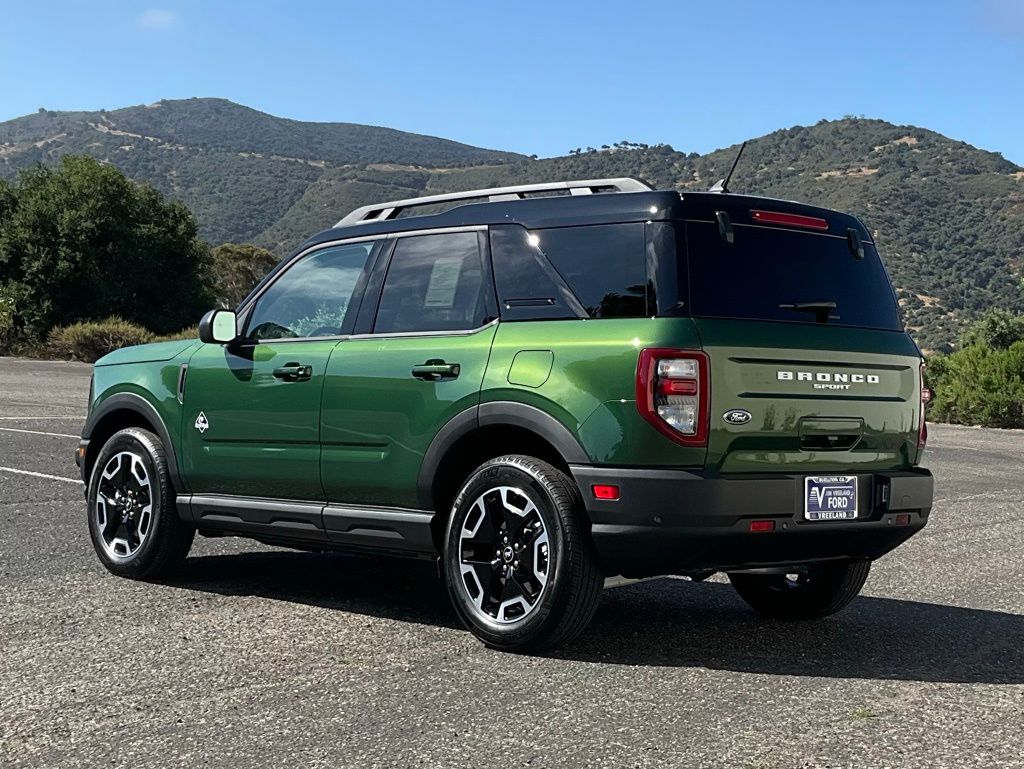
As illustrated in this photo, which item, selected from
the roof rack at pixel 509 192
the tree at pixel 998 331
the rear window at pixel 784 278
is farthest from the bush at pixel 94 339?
the rear window at pixel 784 278

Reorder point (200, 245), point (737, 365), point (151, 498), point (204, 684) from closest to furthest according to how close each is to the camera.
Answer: point (204, 684), point (737, 365), point (151, 498), point (200, 245)

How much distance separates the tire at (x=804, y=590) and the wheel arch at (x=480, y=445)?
1281mm

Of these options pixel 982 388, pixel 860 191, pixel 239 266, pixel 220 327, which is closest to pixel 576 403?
pixel 220 327

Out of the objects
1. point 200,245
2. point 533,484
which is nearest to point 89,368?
point 200,245

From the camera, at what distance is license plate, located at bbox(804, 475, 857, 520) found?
18.0ft

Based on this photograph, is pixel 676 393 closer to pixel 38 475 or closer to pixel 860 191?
pixel 38 475

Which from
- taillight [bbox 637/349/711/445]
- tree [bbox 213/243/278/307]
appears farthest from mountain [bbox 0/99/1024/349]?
taillight [bbox 637/349/711/445]

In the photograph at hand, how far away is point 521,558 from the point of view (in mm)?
5633

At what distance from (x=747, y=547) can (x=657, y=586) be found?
2.27m

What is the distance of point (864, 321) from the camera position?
19.8ft

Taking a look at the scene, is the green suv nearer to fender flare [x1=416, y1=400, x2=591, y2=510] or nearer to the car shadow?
fender flare [x1=416, y1=400, x2=591, y2=510]

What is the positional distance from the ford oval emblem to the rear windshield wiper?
64cm

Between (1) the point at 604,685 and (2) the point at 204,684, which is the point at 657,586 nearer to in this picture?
(1) the point at 604,685

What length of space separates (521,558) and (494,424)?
595 mm
